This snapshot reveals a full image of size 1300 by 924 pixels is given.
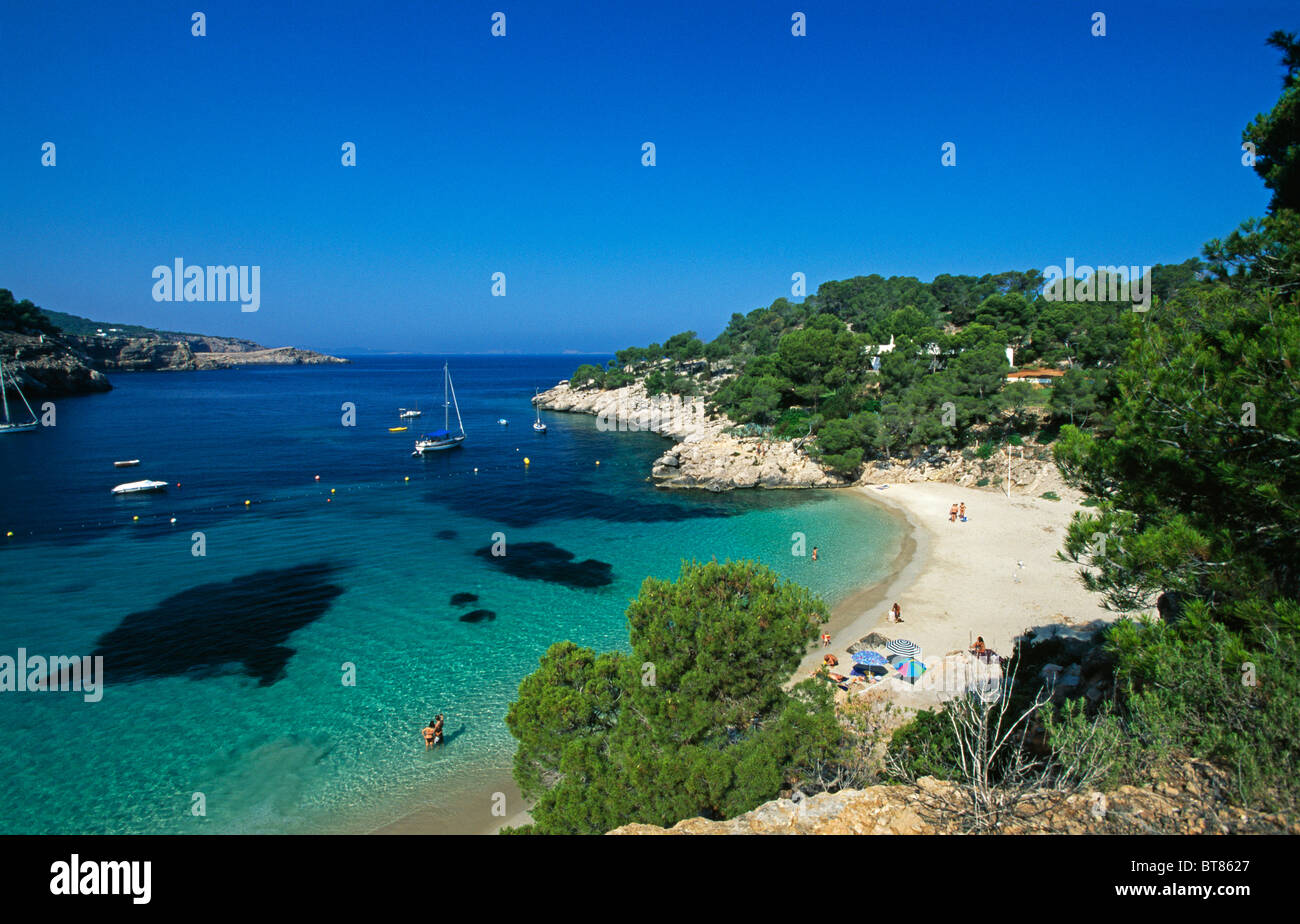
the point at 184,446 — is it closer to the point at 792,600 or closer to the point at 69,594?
the point at 69,594

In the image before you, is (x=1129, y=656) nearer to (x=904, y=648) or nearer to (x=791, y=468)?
(x=904, y=648)

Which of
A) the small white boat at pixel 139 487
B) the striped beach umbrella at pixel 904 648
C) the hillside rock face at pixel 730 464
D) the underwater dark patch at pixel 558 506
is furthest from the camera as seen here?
the hillside rock face at pixel 730 464

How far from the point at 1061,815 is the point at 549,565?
2343cm

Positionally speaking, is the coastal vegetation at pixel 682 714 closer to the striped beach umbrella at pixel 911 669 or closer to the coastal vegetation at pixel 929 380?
the striped beach umbrella at pixel 911 669

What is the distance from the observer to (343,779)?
13461 millimetres

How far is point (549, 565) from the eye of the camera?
27.0 m

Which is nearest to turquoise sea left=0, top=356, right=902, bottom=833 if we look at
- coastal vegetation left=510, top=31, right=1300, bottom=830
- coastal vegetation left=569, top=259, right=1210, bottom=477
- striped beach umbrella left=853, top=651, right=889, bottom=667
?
coastal vegetation left=510, top=31, right=1300, bottom=830

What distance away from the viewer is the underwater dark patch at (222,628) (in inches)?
711

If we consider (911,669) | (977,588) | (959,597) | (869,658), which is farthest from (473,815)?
(977,588)

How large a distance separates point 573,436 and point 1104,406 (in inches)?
1801

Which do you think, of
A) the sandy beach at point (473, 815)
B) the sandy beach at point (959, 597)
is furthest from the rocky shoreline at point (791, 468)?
the sandy beach at point (473, 815)

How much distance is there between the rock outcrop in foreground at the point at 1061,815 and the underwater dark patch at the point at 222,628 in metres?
17.2

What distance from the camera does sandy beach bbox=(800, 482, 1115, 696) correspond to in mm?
19047

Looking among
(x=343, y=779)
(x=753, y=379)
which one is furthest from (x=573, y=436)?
(x=343, y=779)
